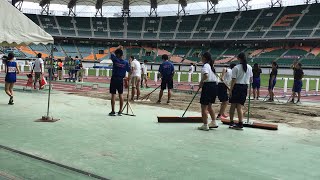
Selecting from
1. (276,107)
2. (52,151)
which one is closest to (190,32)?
(276,107)

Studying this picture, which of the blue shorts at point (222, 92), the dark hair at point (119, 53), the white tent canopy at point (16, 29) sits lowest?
the blue shorts at point (222, 92)

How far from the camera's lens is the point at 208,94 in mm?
9195

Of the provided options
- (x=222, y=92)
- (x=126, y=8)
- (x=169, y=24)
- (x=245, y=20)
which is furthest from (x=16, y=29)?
(x=126, y=8)

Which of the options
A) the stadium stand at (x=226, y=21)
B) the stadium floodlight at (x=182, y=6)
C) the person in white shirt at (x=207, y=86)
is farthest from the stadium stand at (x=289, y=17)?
the person in white shirt at (x=207, y=86)

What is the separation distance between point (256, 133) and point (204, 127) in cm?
132

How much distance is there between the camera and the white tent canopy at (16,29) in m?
9.13

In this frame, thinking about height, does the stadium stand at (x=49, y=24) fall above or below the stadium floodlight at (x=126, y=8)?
below

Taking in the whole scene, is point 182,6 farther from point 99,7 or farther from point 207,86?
point 207,86

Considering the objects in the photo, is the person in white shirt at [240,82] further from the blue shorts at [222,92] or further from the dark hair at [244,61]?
the blue shorts at [222,92]

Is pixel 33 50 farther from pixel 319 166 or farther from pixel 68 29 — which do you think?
pixel 319 166

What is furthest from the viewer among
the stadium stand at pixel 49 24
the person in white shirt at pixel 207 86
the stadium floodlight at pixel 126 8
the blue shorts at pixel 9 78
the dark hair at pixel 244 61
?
the stadium floodlight at pixel 126 8

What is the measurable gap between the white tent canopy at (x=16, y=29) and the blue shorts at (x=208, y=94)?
438 centimetres

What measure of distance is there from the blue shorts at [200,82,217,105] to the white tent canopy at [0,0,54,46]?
4.38m

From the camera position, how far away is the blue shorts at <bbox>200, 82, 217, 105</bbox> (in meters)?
9.16
